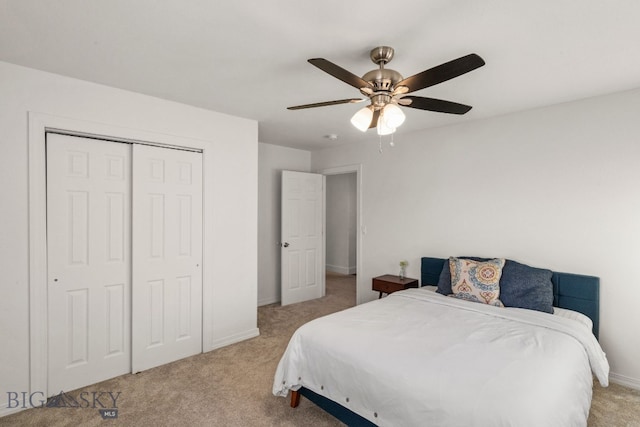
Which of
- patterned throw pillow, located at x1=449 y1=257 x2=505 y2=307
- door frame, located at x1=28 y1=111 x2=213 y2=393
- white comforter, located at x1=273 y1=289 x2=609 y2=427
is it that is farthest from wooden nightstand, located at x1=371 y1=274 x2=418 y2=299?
door frame, located at x1=28 y1=111 x2=213 y2=393

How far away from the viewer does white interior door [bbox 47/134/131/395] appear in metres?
2.41

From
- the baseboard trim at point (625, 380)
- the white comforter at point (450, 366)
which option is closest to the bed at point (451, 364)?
the white comforter at point (450, 366)

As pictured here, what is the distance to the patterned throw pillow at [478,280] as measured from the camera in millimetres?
2818

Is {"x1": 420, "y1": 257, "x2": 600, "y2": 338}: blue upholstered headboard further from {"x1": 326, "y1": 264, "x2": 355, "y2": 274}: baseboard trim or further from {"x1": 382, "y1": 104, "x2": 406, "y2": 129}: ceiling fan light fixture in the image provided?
{"x1": 326, "y1": 264, "x2": 355, "y2": 274}: baseboard trim

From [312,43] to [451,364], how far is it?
1.95 metres

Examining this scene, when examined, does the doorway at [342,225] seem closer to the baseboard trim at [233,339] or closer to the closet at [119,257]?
the baseboard trim at [233,339]

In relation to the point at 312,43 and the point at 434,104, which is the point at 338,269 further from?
the point at 312,43

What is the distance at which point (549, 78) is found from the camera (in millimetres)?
2371

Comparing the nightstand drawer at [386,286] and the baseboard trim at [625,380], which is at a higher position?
the nightstand drawer at [386,286]

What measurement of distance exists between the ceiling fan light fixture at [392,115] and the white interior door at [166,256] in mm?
2004

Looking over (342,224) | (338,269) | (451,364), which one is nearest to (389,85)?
(451,364)

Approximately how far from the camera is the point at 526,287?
2.75 meters

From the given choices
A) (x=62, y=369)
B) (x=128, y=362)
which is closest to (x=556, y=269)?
(x=128, y=362)

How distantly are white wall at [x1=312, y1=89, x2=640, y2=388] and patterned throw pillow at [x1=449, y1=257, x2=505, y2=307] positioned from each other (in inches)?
17.1
